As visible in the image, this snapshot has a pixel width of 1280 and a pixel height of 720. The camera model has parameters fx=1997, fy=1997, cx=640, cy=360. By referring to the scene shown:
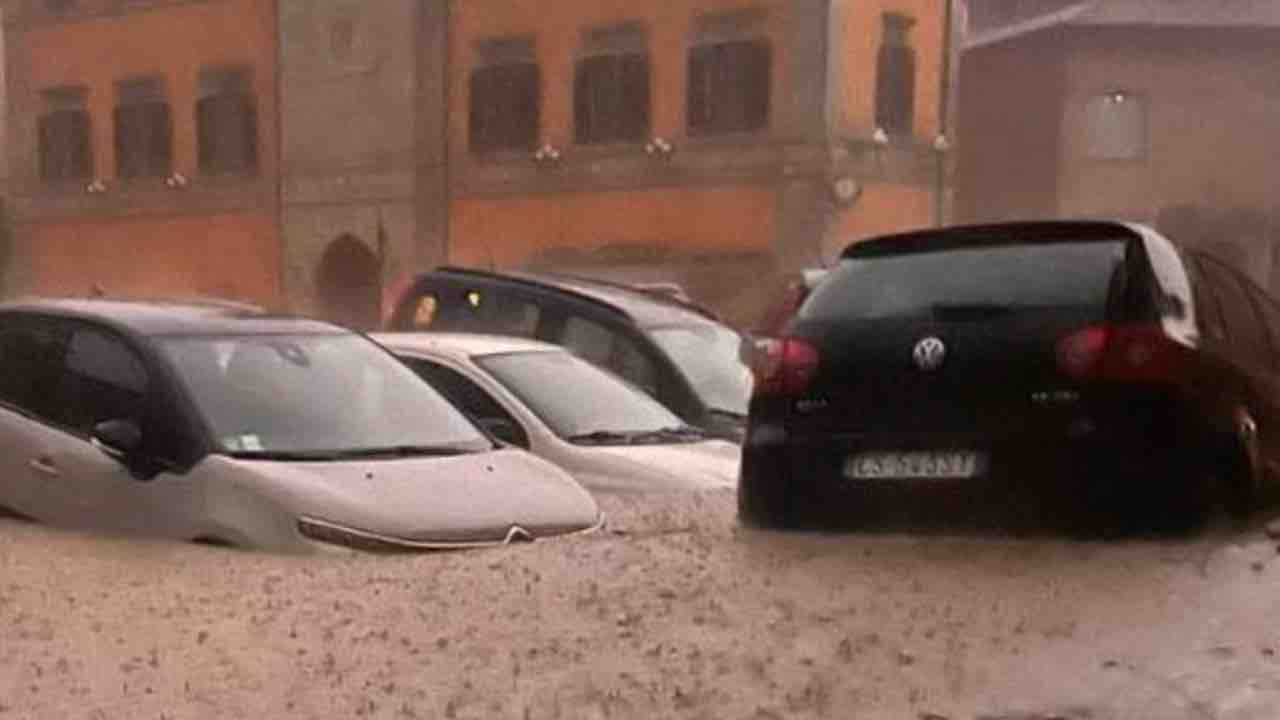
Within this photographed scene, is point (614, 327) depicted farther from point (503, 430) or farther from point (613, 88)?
point (613, 88)

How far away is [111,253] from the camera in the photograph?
41.0m

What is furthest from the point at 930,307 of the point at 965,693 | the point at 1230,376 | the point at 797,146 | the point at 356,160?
the point at 356,160

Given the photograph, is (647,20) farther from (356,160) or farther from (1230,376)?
(1230,376)

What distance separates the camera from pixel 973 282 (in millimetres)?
8641

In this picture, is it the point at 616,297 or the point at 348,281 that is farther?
the point at 348,281

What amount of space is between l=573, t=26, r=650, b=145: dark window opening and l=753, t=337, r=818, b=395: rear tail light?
25.2 meters

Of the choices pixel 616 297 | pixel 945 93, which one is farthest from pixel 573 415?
pixel 945 93

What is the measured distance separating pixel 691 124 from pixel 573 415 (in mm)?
22546

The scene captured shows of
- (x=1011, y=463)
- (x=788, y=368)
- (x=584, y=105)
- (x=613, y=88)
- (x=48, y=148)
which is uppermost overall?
(x=613, y=88)

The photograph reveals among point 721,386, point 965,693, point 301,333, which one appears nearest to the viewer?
point 965,693

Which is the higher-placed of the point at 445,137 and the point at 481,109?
the point at 481,109

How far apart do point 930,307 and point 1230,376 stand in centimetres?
132

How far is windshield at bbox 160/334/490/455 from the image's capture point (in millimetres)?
9031

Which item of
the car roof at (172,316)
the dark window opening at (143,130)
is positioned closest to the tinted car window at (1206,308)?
the car roof at (172,316)
